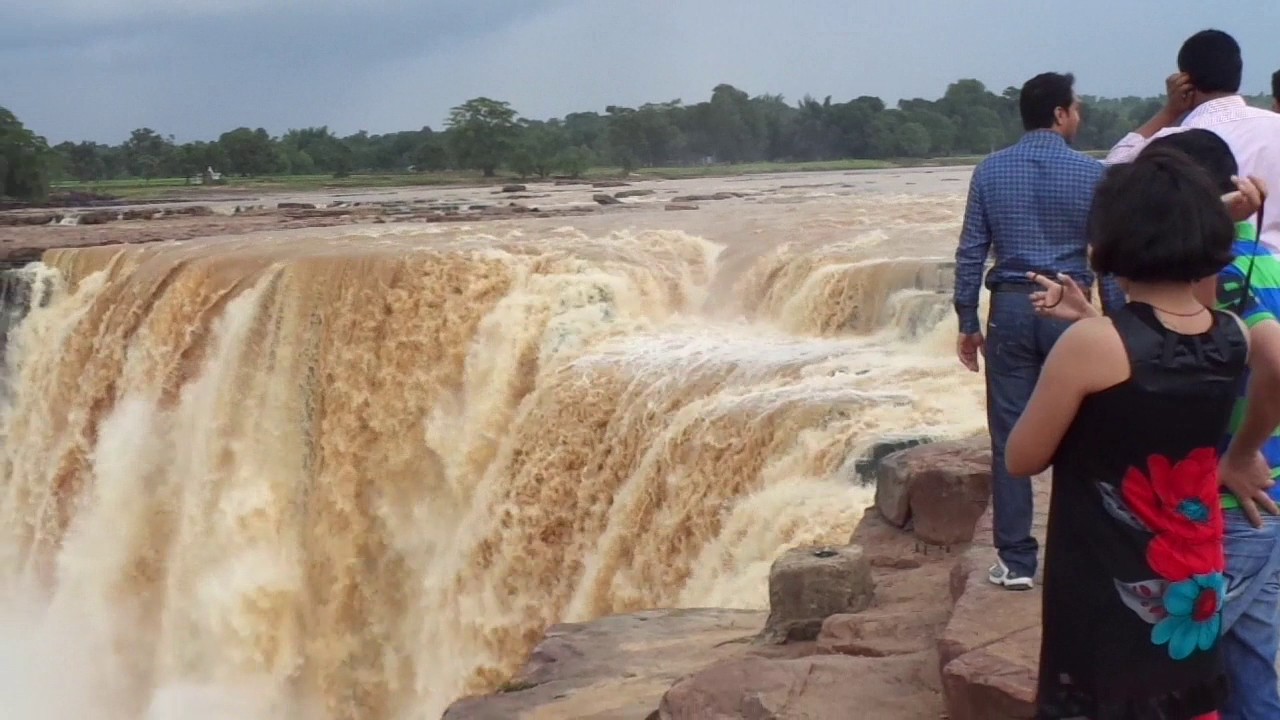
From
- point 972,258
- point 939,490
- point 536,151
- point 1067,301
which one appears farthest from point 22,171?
point 1067,301

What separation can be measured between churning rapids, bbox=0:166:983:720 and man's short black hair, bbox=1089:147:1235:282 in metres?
4.74

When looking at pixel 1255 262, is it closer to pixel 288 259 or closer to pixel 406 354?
pixel 406 354

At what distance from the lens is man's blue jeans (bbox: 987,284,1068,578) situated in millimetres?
3441

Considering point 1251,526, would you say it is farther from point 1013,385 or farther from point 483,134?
point 483,134

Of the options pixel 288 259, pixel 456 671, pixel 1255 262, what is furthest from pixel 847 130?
pixel 1255 262

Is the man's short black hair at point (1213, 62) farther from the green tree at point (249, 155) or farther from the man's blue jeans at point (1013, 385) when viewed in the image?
the green tree at point (249, 155)

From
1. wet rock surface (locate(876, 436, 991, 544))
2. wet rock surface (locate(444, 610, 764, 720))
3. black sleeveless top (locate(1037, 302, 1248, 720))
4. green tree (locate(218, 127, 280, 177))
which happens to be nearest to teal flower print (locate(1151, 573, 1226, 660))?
black sleeveless top (locate(1037, 302, 1248, 720))

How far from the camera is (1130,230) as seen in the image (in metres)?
1.99

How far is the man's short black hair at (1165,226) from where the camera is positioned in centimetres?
198

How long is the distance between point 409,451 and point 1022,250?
27.1 feet

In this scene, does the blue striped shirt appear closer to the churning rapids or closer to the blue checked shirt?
the blue checked shirt

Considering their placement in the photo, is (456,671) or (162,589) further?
(162,589)

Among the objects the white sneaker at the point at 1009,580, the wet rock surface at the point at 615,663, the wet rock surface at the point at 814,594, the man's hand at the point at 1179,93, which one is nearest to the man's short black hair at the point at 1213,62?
the man's hand at the point at 1179,93

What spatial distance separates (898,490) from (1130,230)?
3.78 metres
